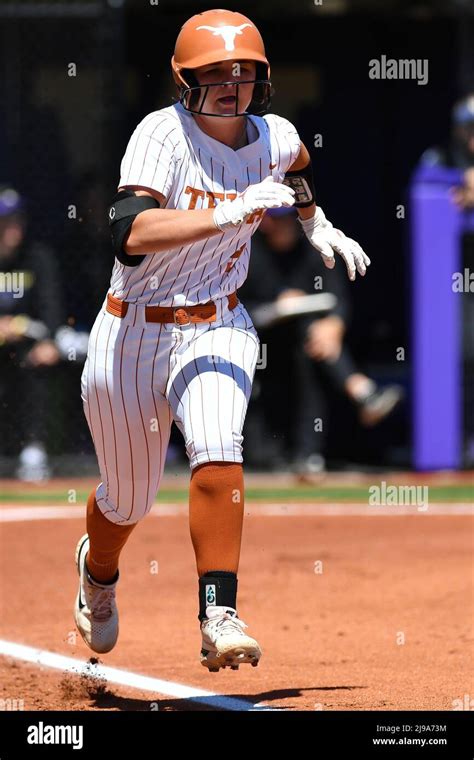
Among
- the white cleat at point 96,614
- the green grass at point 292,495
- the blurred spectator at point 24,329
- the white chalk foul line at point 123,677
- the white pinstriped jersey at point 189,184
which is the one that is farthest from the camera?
the blurred spectator at point 24,329

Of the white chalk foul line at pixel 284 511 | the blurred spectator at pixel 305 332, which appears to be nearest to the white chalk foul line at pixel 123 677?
the white chalk foul line at pixel 284 511

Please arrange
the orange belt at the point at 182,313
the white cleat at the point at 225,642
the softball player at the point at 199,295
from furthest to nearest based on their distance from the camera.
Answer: the orange belt at the point at 182,313
the softball player at the point at 199,295
the white cleat at the point at 225,642

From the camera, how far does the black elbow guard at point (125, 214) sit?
4520mm

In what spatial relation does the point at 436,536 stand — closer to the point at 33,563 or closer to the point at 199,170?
the point at 33,563

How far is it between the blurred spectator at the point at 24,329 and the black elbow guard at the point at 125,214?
5.44 meters

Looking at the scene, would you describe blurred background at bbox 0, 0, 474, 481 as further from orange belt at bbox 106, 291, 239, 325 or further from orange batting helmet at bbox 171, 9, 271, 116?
orange batting helmet at bbox 171, 9, 271, 116

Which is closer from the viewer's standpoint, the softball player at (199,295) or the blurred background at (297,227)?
the softball player at (199,295)

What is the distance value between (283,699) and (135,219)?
5.22 feet

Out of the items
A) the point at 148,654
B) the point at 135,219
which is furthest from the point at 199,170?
the point at 148,654

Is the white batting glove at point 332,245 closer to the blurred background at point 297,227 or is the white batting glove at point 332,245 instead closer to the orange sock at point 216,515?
the orange sock at point 216,515

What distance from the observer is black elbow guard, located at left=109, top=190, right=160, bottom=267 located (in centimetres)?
452

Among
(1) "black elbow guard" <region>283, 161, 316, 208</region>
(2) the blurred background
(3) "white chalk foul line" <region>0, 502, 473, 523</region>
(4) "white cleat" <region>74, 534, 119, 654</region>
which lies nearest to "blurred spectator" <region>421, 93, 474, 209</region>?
(2) the blurred background

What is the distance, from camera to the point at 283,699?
4.96 meters
